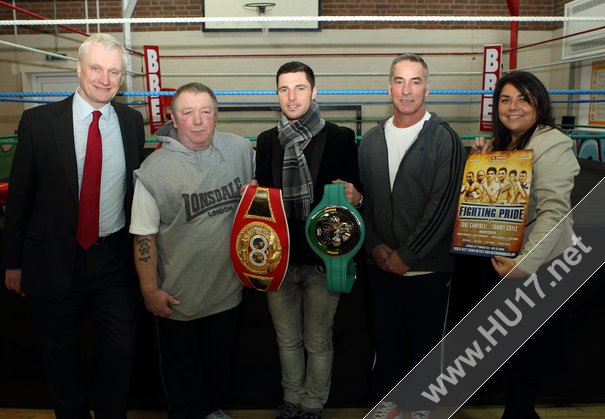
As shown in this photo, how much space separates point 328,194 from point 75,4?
19.3 ft

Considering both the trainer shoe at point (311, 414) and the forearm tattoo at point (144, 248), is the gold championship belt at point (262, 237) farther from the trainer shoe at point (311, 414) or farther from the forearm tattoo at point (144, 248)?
the trainer shoe at point (311, 414)

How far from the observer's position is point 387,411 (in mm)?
1546

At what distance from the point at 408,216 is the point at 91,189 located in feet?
2.81

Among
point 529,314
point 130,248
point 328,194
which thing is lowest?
point 529,314

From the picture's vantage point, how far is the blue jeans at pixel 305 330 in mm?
1492

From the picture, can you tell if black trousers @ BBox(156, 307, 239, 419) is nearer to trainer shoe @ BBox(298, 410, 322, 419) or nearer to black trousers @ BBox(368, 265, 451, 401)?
trainer shoe @ BBox(298, 410, 322, 419)

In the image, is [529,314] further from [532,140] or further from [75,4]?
[75,4]

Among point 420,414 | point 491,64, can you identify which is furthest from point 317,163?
point 491,64

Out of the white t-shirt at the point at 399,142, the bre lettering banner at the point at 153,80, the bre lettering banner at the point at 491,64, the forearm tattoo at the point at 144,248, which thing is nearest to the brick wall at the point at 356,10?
the bre lettering banner at the point at 491,64

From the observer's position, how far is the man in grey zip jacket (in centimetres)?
141

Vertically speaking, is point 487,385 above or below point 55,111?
below

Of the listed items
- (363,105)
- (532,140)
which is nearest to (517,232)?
(532,140)

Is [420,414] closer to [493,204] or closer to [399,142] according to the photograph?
[493,204]

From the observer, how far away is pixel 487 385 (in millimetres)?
1743
